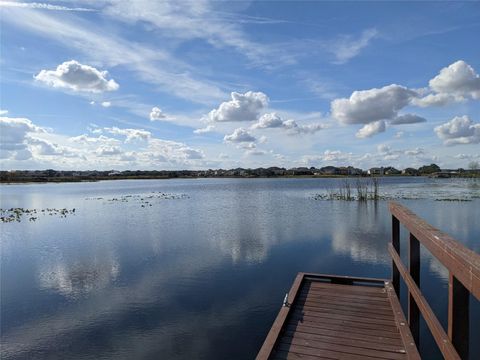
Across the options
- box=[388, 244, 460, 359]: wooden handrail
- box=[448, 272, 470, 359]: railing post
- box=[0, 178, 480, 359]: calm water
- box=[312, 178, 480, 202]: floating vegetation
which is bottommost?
box=[0, 178, 480, 359]: calm water

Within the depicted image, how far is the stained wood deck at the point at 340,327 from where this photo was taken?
16.2ft

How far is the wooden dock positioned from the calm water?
5.82 feet

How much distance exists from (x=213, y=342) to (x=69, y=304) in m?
4.92

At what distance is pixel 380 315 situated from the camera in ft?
20.2

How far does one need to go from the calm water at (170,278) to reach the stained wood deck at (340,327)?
170 centimetres

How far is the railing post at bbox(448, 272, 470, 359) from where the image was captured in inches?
110

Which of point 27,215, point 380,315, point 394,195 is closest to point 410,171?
point 394,195

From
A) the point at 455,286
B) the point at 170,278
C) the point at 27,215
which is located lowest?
the point at 170,278

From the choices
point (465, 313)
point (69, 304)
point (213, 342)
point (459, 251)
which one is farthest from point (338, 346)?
point (69, 304)

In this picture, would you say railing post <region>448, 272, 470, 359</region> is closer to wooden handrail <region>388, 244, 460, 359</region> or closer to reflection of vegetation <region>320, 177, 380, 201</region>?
wooden handrail <region>388, 244, 460, 359</region>

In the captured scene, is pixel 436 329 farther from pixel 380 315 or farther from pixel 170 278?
pixel 170 278

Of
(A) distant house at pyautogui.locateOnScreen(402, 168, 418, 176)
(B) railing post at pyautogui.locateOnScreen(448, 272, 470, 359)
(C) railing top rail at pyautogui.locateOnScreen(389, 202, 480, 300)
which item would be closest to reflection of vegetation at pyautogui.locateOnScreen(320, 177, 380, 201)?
(C) railing top rail at pyautogui.locateOnScreen(389, 202, 480, 300)

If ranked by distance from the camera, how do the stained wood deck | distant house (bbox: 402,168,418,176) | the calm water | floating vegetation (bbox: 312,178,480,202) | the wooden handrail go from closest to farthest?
the wooden handrail < the stained wood deck < the calm water < floating vegetation (bbox: 312,178,480,202) < distant house (bbox: 402,168,418,176)

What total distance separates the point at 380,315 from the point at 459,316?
3666mm
